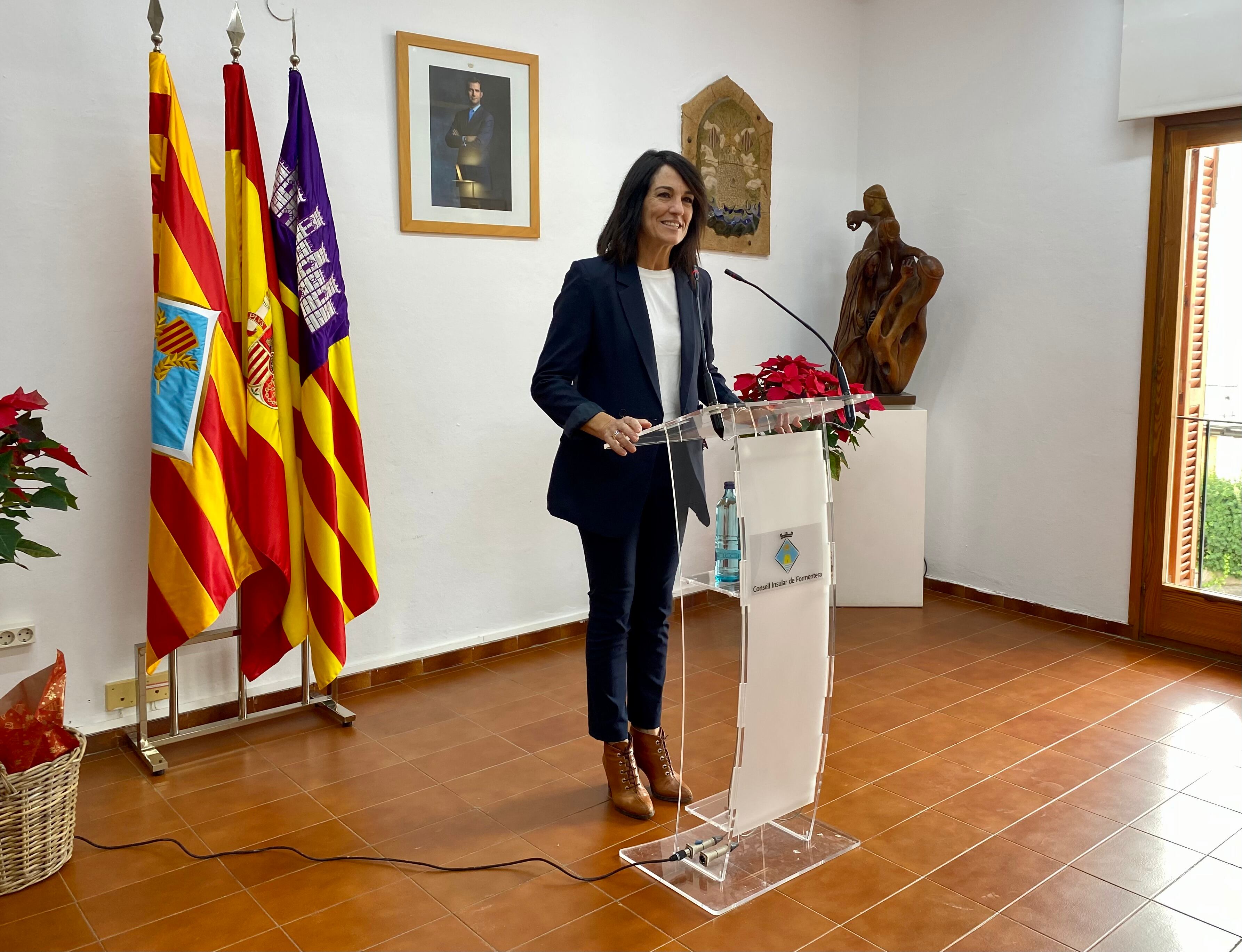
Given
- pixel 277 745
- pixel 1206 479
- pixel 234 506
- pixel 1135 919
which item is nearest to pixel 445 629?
pixel 277 745

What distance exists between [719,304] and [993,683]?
192 cm

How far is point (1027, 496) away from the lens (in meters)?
4.34

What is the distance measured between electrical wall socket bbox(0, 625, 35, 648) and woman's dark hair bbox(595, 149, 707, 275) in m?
1.87

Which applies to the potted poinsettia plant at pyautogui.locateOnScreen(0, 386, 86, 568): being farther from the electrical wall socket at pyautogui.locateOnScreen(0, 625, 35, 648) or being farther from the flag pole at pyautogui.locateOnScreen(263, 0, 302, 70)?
the flag pole at pyautogui.locateOnScreen(263, 0, 302, 70)

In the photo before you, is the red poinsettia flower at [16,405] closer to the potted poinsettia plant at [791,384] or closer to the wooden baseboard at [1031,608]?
the potted poinsettia plant at [791,384]

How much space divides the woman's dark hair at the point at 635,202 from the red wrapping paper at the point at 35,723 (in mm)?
1607

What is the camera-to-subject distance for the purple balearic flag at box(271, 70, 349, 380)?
113 inches

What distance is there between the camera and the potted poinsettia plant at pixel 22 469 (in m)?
2.04

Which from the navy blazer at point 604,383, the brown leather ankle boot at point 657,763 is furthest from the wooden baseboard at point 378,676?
the navy blazer at point 604,383

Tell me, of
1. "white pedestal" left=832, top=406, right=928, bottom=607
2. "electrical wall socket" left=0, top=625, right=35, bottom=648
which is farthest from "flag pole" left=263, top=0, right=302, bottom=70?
"white pedestal" left=832, top=406, right=928, bottom=607

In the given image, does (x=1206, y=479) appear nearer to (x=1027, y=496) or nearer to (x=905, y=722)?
(x=1027, y=496)

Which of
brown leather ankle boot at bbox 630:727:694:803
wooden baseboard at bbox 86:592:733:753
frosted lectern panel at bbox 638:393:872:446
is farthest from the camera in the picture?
wooden baseboard at bbox 86:592:733:753

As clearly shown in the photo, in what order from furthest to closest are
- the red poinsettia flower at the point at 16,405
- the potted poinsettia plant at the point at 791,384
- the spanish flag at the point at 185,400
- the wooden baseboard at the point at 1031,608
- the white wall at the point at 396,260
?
the wooden baseboard at the point at 1031,608 < the potted poinsettia plant at the point at 791,384 < the white wall at the point at 396,260 < the spanish flag at the point at 185,400 < the red poinsettia flower at the point at 16,405

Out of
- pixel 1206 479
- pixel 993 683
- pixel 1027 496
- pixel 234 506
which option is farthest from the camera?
pixel 1027 496
